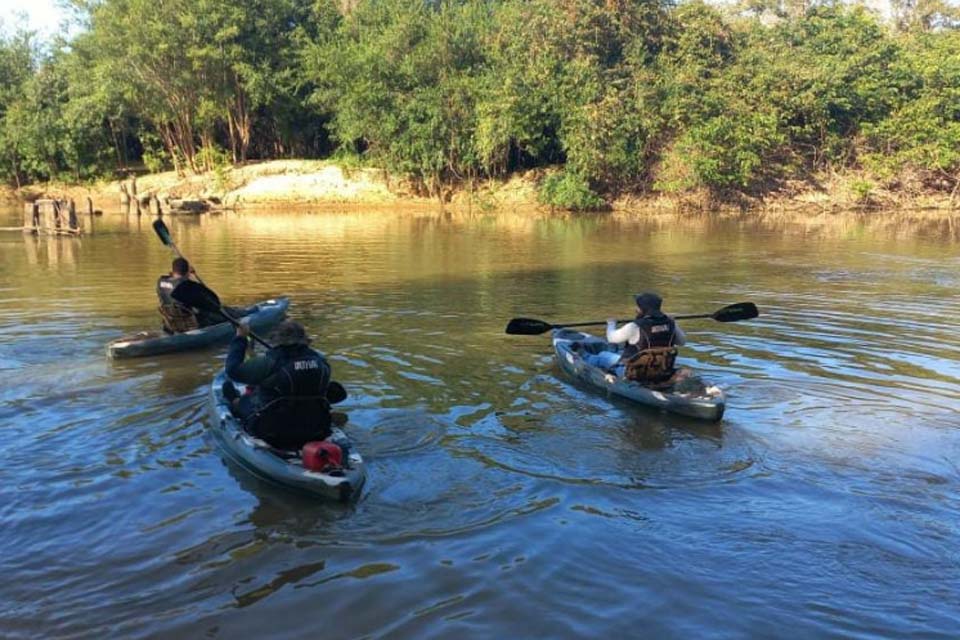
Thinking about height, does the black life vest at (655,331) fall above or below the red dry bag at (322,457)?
above

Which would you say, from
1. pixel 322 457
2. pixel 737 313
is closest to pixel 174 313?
pixel 322 457

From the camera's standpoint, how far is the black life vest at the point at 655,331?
8148 millimetres

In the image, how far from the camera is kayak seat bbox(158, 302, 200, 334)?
10430 mm

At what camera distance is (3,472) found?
6391 millimetres

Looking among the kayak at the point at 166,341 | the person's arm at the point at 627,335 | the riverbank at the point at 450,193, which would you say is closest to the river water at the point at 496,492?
the kayak at the point at 166,341

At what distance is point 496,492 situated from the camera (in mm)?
6105

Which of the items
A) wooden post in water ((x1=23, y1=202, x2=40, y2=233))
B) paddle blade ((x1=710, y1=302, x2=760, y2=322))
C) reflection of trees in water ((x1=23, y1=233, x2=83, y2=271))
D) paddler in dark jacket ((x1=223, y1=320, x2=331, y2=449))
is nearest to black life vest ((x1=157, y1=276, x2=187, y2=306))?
paddler in dark jacket ((x1=223, y1=320, x2=331, y2=449))

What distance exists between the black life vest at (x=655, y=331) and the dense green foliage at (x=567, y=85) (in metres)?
28.0

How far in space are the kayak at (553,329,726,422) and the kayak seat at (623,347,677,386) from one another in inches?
4.1

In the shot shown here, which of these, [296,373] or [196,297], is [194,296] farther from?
[296,373]

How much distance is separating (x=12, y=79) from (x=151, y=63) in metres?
14.8

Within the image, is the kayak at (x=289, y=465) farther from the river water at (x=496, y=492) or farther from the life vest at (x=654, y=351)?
the life vest at (x=654, y=351)

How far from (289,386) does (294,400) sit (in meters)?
0.14

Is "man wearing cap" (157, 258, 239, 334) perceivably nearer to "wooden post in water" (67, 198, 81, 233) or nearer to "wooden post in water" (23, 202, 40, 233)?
"wooden post in water" (67, 198, 81, 233)
